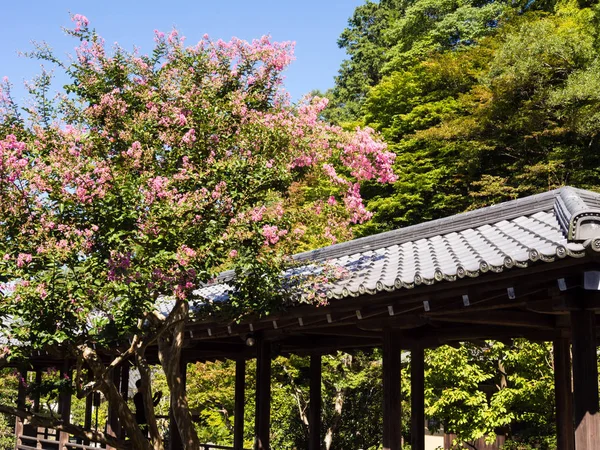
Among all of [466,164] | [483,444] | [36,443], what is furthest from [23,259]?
[466,164]

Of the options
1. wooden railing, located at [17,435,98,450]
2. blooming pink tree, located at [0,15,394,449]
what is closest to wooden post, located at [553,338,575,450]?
blooming pink tree, located at [0,15,394,449]

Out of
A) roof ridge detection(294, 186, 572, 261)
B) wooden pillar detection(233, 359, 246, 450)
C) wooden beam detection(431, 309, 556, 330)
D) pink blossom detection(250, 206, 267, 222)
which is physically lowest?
wooden pillar detection(233, 359, 246, 450)

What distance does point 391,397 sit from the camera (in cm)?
754

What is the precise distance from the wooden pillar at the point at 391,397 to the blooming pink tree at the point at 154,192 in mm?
1336

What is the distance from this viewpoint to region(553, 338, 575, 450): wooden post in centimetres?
885

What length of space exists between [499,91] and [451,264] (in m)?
17.0

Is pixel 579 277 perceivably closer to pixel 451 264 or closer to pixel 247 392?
pixel 451 264

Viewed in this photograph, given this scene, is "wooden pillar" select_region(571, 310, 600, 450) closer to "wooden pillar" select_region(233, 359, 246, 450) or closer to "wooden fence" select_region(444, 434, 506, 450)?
"wooden pillar" select_region(233, 359, 246, 450)

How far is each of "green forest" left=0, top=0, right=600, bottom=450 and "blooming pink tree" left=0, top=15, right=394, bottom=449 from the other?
449cm

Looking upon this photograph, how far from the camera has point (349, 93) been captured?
3750 centimetres

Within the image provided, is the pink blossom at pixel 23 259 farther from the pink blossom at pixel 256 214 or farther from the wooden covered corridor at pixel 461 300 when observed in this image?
the wooden covered corridor at pixel 461 300

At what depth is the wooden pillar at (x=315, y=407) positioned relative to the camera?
11734mm

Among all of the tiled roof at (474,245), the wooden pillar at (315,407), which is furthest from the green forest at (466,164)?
the wooden pillar at (315,407)

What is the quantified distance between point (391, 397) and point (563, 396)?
2.75 metres
